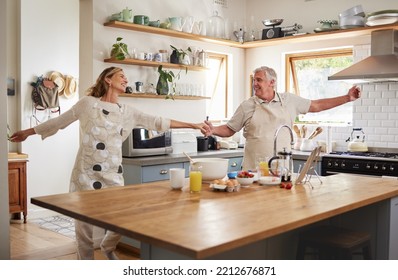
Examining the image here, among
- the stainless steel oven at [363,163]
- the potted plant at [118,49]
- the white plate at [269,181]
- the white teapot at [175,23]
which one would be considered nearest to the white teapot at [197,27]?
the white teapot at [175,23]

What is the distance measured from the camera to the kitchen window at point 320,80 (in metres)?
6.15

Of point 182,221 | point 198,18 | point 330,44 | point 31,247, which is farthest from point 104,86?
point 330,44

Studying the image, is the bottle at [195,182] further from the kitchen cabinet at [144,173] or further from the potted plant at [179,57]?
the potted plant at [179,57]

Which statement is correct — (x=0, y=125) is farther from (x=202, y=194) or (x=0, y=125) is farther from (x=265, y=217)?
(x=265, y=217)

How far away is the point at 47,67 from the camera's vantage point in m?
6.74

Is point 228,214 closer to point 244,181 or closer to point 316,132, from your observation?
point 244,181

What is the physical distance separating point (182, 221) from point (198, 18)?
4631 mm

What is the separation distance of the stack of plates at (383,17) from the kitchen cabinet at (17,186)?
4.32 meters

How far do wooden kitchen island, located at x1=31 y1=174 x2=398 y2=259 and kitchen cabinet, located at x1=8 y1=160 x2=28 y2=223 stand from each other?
11.5 ft

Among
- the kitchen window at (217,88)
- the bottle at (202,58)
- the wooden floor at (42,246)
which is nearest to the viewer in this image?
the wooden floor at (42,246)

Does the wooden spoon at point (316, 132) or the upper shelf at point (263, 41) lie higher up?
the upper shelf at point (263, 41)

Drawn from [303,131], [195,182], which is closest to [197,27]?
[303,131]

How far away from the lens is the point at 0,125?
9.01 ft

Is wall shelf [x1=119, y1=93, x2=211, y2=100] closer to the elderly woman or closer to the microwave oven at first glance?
the microwave oven
